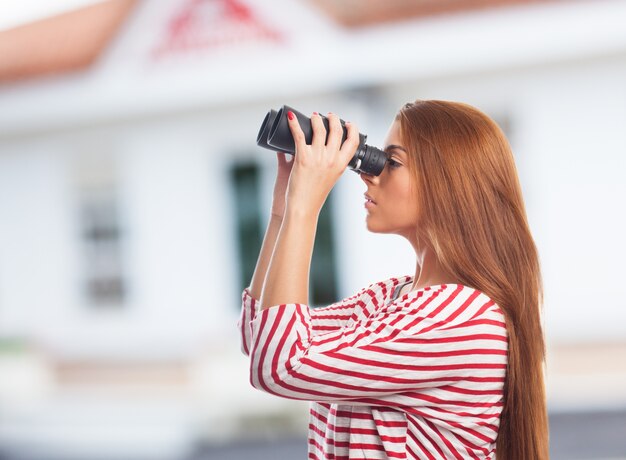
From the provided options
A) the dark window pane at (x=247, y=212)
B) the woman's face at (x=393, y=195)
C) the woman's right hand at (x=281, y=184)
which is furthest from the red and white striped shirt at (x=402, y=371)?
the dark window pane at (x=247, y=212)

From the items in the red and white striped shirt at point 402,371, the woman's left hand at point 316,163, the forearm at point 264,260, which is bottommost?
the red and white striped shirt at point 402,371

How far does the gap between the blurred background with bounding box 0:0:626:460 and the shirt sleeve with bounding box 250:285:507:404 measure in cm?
259

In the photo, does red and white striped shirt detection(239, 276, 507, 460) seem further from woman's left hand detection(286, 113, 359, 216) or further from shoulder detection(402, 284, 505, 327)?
woman's left hand detection(286, 113, 359, 216)

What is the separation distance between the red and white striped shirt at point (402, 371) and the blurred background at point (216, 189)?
256 cm

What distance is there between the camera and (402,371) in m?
0.77

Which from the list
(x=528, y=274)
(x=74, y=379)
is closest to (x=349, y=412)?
(x=528, y=274)

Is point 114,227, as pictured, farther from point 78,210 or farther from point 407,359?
point 407,359

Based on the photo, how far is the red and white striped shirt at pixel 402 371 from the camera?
29.8 inches

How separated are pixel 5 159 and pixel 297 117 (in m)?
5.36

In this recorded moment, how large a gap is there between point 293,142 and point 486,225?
23 cm

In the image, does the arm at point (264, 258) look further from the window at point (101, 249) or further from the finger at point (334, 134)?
the window at point (101, 249)

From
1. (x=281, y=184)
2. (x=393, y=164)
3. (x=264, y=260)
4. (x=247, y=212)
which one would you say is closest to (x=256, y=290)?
(x=264, y=260)

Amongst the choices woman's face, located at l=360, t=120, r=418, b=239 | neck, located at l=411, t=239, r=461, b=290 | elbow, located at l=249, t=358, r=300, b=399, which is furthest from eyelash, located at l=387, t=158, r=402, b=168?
elbow, located at l=249, t=358, r=300, b=399

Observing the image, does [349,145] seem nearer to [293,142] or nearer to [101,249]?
[293,142]
